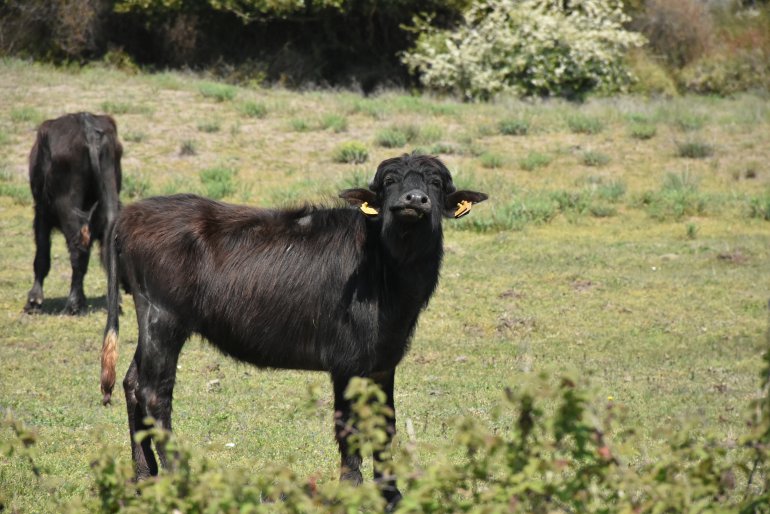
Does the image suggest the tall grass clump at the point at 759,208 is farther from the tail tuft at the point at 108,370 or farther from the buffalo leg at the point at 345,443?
the tail tuft at the point at 108,370

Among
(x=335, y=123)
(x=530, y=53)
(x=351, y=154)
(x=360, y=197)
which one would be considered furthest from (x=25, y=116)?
(x=360, y=197)

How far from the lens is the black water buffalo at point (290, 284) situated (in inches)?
281

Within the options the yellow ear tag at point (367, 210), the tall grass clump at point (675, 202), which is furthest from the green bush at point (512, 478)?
the tall grass clump at point (675, 202)

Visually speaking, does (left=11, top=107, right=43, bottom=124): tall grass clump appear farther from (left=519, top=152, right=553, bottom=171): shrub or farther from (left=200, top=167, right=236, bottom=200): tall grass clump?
(left=519, top=152, right=553, bottom=171): shrub

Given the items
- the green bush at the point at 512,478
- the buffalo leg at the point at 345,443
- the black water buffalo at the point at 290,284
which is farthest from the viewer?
the black water buffalo at the point at 290,284

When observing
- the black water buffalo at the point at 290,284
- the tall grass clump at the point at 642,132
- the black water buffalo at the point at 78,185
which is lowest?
the tall grass clump at the point at 642,132

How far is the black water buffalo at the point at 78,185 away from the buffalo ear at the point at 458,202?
6.40m

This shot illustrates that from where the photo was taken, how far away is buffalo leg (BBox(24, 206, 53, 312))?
43.5 feet

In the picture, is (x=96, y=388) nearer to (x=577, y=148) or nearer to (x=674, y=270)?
(x=674, y=270)

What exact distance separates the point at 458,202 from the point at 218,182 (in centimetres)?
1289

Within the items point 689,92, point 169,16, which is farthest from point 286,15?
point 689,92

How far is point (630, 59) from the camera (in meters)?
34.4

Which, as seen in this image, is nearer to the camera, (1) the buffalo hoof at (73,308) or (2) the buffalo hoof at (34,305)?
(1) the buffalo hoof at (73,308)

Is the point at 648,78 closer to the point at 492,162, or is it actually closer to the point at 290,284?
the point at 492,162
